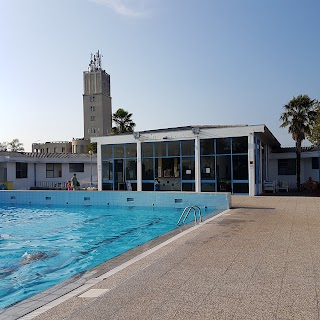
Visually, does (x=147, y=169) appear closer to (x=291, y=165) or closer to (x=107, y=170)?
(x=107, y=170)

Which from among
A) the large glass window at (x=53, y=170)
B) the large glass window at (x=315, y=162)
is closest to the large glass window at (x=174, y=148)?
the large glass window at (x=315, y=162)

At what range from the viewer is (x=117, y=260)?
688 centimetres

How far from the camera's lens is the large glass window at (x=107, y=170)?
25.0 meters

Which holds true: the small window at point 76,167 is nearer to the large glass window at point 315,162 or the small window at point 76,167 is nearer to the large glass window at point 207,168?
the large glass window at point 207,168

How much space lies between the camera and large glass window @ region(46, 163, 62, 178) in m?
32.4

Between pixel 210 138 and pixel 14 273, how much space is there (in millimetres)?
15628

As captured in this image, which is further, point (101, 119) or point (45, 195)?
point (101, 119)

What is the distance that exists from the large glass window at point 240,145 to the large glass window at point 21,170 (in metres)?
17.9

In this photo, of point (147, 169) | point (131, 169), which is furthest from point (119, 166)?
point (147, 169)

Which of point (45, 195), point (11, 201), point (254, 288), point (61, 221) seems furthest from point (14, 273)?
point (11, 201)

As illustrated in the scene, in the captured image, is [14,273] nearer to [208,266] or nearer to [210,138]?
[208,266]

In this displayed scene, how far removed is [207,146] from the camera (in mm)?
21922

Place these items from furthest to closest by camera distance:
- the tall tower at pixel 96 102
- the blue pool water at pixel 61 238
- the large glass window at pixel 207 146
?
the tall tower at pixel 96 102
the large glass window at pixel 207 146
the blue pool water at pixel 61 238

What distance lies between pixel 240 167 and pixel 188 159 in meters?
3.21
